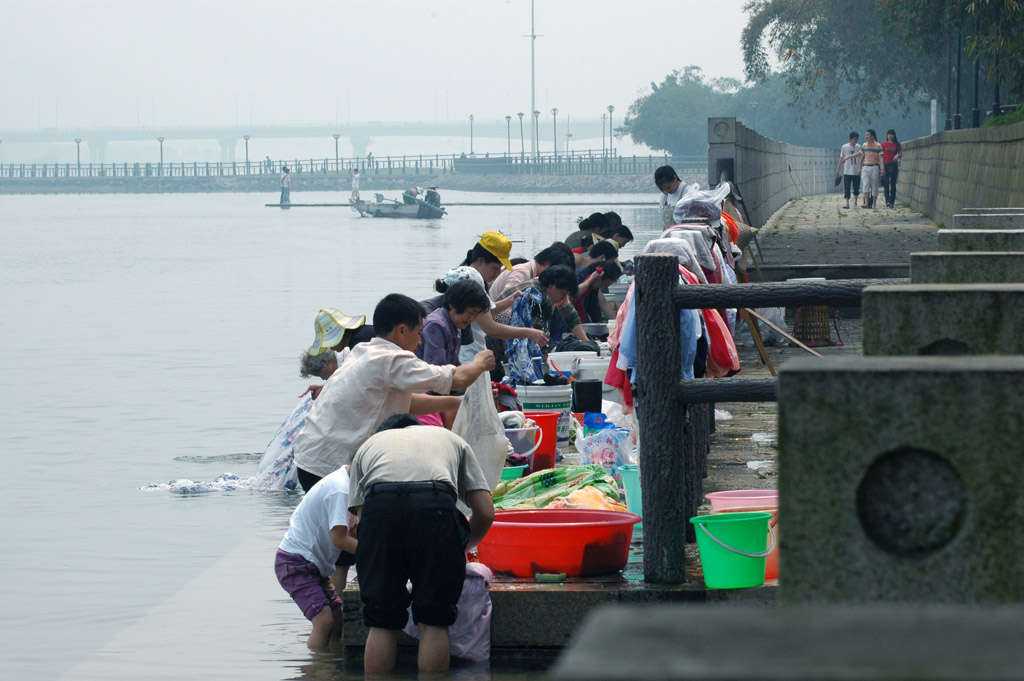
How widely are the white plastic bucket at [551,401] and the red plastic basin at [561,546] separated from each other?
109 inches

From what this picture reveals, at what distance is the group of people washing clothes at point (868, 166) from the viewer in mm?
28312

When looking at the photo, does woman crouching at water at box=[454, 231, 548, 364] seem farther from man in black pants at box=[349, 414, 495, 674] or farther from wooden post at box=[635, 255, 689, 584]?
wooden post at box=[635, 255, 689, 584]

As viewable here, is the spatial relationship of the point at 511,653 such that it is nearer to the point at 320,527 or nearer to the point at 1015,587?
the point at 320,527

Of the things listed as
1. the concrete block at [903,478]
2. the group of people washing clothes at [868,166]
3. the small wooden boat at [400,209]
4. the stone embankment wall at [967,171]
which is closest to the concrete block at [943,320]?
the concrete block at [903,478]

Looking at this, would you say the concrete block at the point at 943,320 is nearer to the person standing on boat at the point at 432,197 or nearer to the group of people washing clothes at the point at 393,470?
the group of people washing clothes at the point at 393,470

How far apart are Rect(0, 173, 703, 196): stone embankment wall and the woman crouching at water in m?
110

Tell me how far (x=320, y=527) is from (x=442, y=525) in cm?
135

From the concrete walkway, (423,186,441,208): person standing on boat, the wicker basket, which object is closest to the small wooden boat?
(423,186,441,208): person standing on boat

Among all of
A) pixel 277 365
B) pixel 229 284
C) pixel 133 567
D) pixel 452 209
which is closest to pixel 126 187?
pixel 452 209

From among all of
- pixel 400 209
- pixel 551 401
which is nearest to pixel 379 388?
pixel 551 401

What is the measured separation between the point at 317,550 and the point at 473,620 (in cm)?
114

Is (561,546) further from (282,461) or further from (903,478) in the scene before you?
(282,461)

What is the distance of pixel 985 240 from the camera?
468 cm

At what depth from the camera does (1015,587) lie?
209cm
